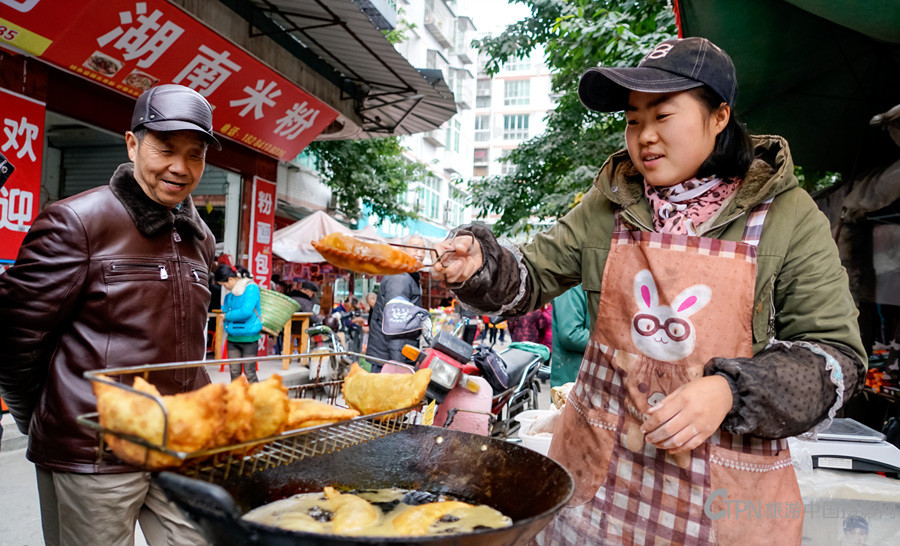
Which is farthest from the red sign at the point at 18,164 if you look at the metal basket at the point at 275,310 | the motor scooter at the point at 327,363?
the motor scooter at the point at 327,363

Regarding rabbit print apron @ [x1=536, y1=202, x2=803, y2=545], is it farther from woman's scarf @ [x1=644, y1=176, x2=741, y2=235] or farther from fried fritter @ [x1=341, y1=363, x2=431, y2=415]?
fried fritter @ [x1=341, y1=363, x2=431, y2=415]

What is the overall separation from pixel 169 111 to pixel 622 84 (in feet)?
5.84

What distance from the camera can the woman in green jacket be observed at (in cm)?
152

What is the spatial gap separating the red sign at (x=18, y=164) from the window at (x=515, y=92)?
45295 millimetres

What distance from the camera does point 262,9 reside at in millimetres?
7676

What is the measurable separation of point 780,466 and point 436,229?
28.9 metres

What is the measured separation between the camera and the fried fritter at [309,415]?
4.78 feet

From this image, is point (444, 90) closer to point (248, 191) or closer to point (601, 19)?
point (601, 19)

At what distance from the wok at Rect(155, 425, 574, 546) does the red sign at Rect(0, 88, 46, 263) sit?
208 inches

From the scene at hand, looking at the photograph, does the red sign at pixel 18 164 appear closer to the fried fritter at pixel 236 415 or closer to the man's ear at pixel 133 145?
the man's ear at pixel 133 145

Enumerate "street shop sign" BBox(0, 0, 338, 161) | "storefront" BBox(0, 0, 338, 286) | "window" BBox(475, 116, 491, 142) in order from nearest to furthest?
"street shop sign" BBox(0, 0, 338, 161)
"storefront" BBox(0, 0, 338, 286)
"window" BBox(475, 116, 491, 142)

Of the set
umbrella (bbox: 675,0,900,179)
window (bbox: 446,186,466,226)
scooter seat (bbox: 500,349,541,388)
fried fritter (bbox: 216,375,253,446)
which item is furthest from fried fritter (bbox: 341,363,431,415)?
window (bbox: 446,186,466,226)

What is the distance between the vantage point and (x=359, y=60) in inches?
349

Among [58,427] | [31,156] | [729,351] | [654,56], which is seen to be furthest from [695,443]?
[31,156]
